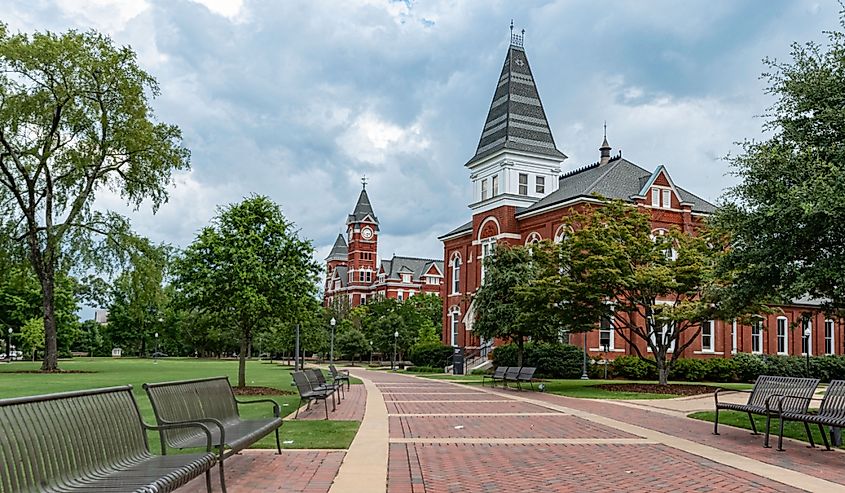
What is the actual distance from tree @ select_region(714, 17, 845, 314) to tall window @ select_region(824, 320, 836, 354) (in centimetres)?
3762

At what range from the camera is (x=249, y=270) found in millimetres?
20625

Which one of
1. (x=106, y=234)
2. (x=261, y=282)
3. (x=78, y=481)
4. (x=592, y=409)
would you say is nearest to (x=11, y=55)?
(x=106, y=234)

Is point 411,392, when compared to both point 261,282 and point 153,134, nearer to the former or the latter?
point 261,282

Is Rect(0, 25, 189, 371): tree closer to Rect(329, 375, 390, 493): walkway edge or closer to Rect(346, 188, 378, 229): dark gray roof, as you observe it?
Rect(329, 375, 390, 493): walkway edge

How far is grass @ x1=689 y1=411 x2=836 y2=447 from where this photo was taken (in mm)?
12419

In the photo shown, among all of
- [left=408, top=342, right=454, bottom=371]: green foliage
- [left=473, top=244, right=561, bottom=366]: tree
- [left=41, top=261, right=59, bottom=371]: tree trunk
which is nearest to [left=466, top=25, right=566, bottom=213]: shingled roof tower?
[left=408, top=342, right=454, bottom=371]: green foliage

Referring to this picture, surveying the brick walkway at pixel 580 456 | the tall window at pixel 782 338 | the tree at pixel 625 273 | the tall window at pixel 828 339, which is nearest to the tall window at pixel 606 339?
the tall window at pixel 782 338

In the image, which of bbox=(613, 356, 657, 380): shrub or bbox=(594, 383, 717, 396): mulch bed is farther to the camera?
bbox=(613, 356, 657, 380): shrub

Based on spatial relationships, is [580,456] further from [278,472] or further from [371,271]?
[371,271]

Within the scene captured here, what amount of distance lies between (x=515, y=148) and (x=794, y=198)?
37.9 meters

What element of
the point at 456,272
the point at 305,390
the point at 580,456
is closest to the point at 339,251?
the point at 456,272

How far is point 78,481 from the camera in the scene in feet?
17.7

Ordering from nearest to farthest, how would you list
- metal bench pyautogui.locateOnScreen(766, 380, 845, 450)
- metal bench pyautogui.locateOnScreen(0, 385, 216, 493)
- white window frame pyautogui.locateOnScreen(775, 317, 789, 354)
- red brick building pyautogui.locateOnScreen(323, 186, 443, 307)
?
1. metal bench pyautogui.locateOnScreen(0, 385, 216, 493)
2. metal bench pyautogui.locateOnScreen(766, 380, 845, 450)
3. white window frame pyautogui.locateOnScreen(775, 317, 789, 354)
4. red brick building pyautogui.locateOnScreen(323, 186, 443, 307)

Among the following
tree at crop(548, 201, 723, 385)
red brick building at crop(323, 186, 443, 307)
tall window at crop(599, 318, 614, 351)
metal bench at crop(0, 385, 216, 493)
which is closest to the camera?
metal bench at crop(0, 385, 216, 493)
